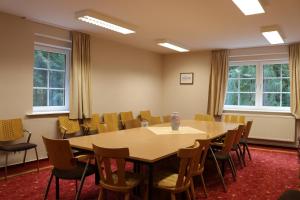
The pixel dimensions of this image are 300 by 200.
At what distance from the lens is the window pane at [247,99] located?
267 inches

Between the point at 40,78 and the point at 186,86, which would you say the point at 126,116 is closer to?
the point at 186,86

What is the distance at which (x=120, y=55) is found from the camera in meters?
6.41

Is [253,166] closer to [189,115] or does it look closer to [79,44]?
[189,115]

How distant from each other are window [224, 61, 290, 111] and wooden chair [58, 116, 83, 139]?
4.00 metres

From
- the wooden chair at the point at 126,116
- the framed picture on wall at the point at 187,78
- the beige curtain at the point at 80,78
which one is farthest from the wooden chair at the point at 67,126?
the framed picture on wall at the point at 187,78

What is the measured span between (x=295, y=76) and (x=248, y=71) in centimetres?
116

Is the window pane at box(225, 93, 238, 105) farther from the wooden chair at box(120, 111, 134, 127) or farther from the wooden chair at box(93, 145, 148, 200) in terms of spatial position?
the wooden chair at box(93, 145, 148, 200)

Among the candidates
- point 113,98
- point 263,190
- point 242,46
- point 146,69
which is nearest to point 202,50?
point 242,46

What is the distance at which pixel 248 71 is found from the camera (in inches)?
269

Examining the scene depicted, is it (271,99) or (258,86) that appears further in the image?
(258,86)

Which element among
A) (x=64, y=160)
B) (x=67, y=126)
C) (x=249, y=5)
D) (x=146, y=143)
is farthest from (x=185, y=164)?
(x=67, y=126)

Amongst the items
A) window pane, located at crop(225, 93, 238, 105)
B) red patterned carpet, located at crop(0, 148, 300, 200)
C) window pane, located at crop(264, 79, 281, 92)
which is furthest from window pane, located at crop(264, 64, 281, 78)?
red patterned carpet, located at crop(0, 148, 300, 200)

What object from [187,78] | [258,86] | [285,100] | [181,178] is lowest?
[181,178]

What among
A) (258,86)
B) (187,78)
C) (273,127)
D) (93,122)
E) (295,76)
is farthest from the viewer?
(187,78)
